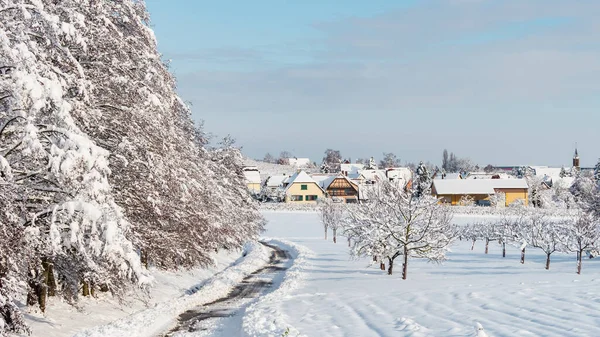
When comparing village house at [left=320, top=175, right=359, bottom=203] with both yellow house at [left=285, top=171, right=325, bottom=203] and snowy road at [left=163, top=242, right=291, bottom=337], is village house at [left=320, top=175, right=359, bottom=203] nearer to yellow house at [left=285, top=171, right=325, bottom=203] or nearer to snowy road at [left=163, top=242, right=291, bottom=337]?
yellow house at [left=285, top=171, right=325, bottom=203]

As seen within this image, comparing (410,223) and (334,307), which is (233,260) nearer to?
(410,223)

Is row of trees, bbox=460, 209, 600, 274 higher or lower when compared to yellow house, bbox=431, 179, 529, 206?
lower

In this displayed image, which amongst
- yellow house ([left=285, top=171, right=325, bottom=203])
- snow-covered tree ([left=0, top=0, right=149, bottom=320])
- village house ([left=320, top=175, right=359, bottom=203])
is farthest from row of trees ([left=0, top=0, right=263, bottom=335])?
village house ([left=320, top=175, right=359, bottom=203])

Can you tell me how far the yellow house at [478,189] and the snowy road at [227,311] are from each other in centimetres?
6996

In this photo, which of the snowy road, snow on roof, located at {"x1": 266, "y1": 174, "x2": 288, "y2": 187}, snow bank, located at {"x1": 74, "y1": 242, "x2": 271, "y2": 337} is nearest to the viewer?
snow bank, located at {"x1": 74, "y1": 242, "x2": 271, "y2": 337}

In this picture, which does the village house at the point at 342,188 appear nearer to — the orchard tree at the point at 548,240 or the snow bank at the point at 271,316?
the orchard tree at the point at 548,240

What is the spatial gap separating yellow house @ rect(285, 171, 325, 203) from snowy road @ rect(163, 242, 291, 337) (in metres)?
68.9

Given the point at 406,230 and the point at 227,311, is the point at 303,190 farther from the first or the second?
the point at 227,311

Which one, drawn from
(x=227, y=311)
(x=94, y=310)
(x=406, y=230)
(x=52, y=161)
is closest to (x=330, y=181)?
(x=406, y=230)

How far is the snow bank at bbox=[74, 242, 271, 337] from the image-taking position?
15614 millimetres

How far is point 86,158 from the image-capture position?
10867mm

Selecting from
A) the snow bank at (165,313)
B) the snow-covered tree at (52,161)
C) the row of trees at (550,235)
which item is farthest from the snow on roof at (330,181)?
the snow-covered tree at (52,161)

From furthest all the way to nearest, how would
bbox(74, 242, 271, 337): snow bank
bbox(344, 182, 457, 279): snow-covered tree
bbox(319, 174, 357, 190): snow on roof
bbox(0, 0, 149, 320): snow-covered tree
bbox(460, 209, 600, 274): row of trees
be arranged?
1. bbox(319, 174, 357, 190): snow on roof
2. bbox(460, 209, 600, 274): row of trees
3. bbox(344, 182, 457, 279): snow-covered tree
4. bbox(74, 242, 271, 337): snow bank
5. bbox(0, 0, 149, 320): snow-covered tree

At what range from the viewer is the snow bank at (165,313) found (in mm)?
15614
